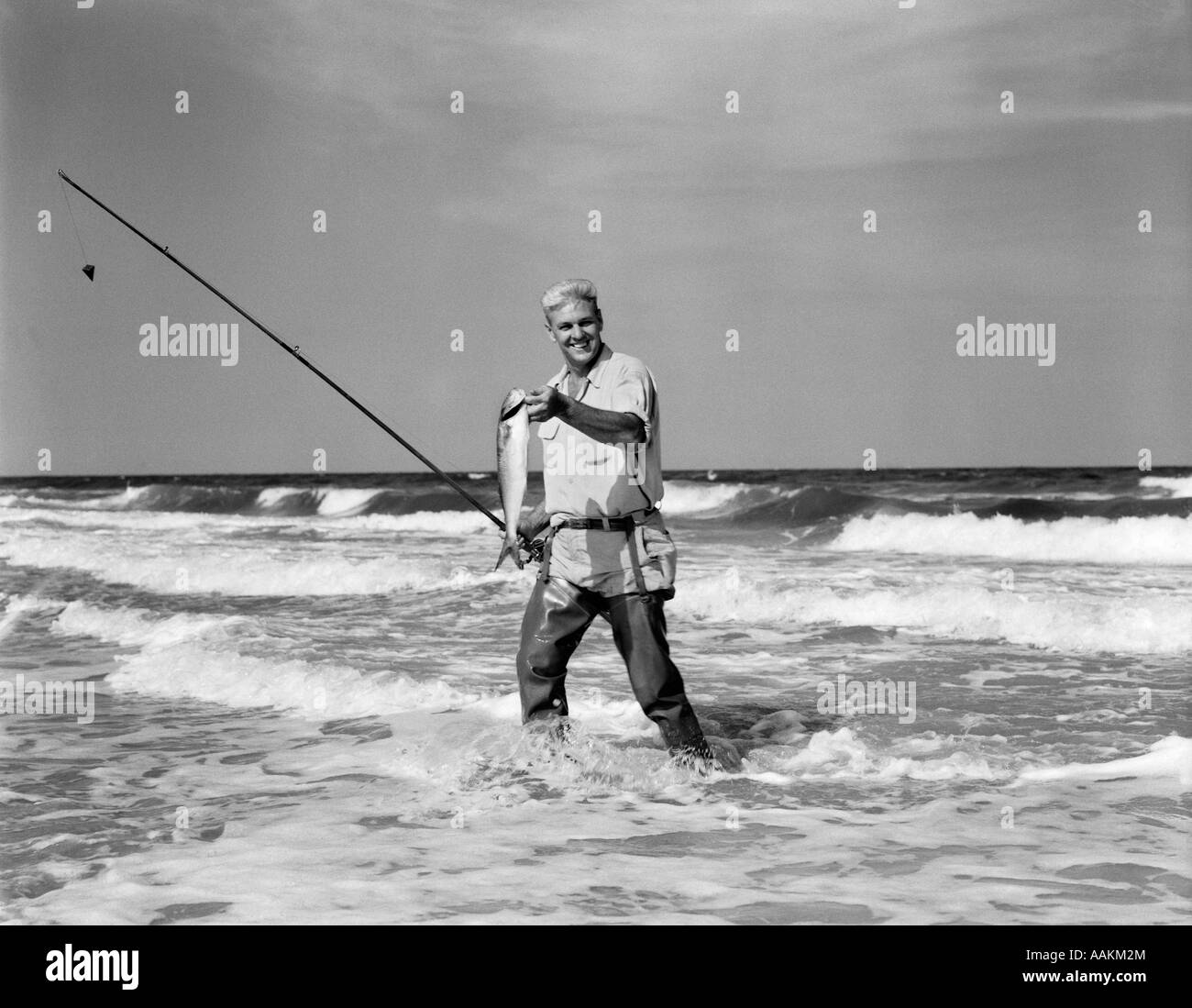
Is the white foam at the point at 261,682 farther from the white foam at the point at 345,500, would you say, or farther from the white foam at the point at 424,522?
the white foam at the point at 345,500

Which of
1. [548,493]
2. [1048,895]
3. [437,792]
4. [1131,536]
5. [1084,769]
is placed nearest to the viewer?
[1048,895]

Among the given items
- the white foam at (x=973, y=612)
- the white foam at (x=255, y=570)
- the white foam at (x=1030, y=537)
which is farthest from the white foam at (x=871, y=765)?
the white foam at (x=1030, y=537)

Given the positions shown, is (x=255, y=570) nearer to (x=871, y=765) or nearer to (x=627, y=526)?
(x=871, y=765)

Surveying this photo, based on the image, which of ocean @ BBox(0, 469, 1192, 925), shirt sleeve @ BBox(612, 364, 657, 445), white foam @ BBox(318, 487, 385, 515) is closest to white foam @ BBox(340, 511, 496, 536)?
white foam @ BBox(318, 487, 385, 515)

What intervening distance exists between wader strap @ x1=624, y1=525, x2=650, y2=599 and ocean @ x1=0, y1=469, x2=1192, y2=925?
86cm

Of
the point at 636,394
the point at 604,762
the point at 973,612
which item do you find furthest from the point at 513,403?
the point at 973,612

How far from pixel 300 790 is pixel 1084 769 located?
3.46 metres

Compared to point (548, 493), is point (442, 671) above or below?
below

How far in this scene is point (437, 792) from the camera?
489 centimetres

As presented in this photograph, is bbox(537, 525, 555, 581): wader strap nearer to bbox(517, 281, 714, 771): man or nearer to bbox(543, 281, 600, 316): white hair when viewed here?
bbox(517, 281, 714, 771): man

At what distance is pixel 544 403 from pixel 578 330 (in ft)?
2.08
